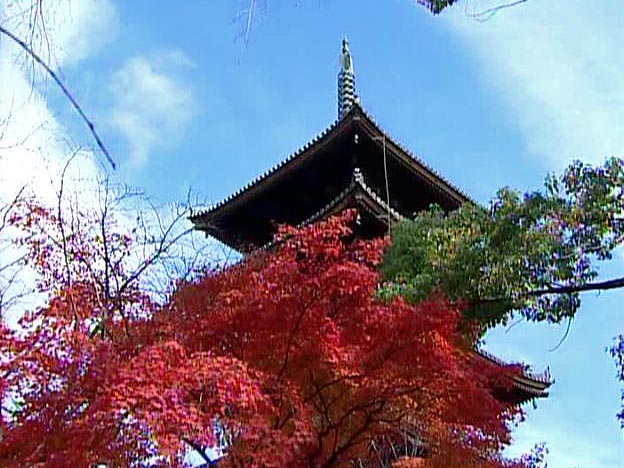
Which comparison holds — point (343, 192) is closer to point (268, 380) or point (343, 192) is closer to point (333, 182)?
point (333, 182)

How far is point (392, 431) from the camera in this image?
8750 mm

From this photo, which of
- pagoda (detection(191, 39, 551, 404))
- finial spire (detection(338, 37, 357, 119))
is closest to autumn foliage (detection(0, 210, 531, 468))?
pagoda (detection(191, 39, 551, 404))

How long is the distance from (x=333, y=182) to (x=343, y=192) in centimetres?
124

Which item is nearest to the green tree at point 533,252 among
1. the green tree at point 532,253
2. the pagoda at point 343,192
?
the green tree at point 532,253

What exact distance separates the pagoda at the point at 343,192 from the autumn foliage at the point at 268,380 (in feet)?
11.4

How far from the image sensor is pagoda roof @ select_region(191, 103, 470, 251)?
13.0m

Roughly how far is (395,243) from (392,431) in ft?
6.87

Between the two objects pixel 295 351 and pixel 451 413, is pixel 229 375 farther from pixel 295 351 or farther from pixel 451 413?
pixel 451 413

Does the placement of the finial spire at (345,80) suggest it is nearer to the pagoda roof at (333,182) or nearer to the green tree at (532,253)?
the pagoda roof at (333,182)

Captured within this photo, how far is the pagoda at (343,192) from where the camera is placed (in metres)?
12.6

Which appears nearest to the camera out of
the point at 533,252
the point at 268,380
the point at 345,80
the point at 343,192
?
the point at 533,252

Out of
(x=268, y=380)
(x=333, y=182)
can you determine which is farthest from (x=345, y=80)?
(x=268, y=380)

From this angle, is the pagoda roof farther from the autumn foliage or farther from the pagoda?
the autumn foliage

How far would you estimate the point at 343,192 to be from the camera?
41.3ft
